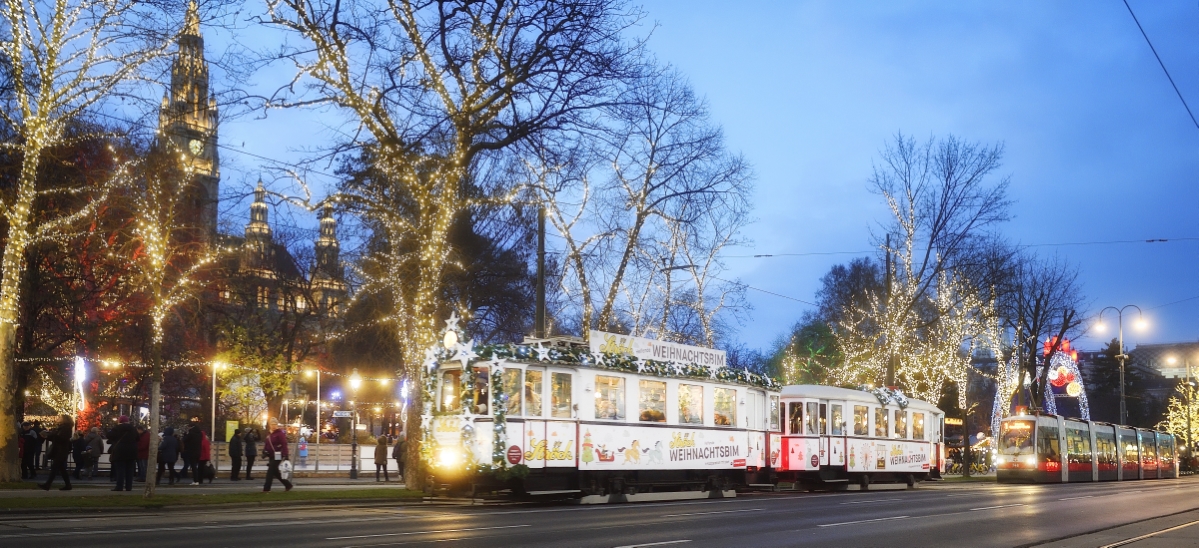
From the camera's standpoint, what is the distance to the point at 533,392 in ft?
75.5

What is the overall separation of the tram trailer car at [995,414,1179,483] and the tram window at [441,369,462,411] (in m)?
30.7

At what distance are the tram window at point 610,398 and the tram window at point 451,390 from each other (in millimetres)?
3136

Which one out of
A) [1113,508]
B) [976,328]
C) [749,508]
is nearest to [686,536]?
[749,508]

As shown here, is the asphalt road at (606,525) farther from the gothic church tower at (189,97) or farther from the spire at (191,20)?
the spire at (191,20)

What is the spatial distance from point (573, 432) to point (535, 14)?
357 inches

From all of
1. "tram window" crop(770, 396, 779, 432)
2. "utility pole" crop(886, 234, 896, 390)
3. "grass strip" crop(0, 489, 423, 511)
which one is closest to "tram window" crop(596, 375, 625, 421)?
"grass strip" crop(0, 489, 423, 511)

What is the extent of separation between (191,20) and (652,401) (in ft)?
41.7

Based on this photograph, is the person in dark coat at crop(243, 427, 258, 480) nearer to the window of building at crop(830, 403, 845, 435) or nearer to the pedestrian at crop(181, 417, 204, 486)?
the pedestrian at crop(181, 417, 204, 486)

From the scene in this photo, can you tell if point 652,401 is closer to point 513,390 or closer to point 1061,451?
point 513,390

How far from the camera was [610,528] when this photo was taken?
16.3m

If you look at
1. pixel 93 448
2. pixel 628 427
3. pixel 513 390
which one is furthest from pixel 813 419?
pixel 93 448

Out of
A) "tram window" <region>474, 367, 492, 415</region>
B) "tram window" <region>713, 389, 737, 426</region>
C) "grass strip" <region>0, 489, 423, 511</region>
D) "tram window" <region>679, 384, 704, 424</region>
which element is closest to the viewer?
"grass strip" <region>0, 489, 423, 511</region>

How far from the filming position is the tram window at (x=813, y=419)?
31703 millimetres

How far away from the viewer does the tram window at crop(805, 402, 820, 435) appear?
31.7 metres
